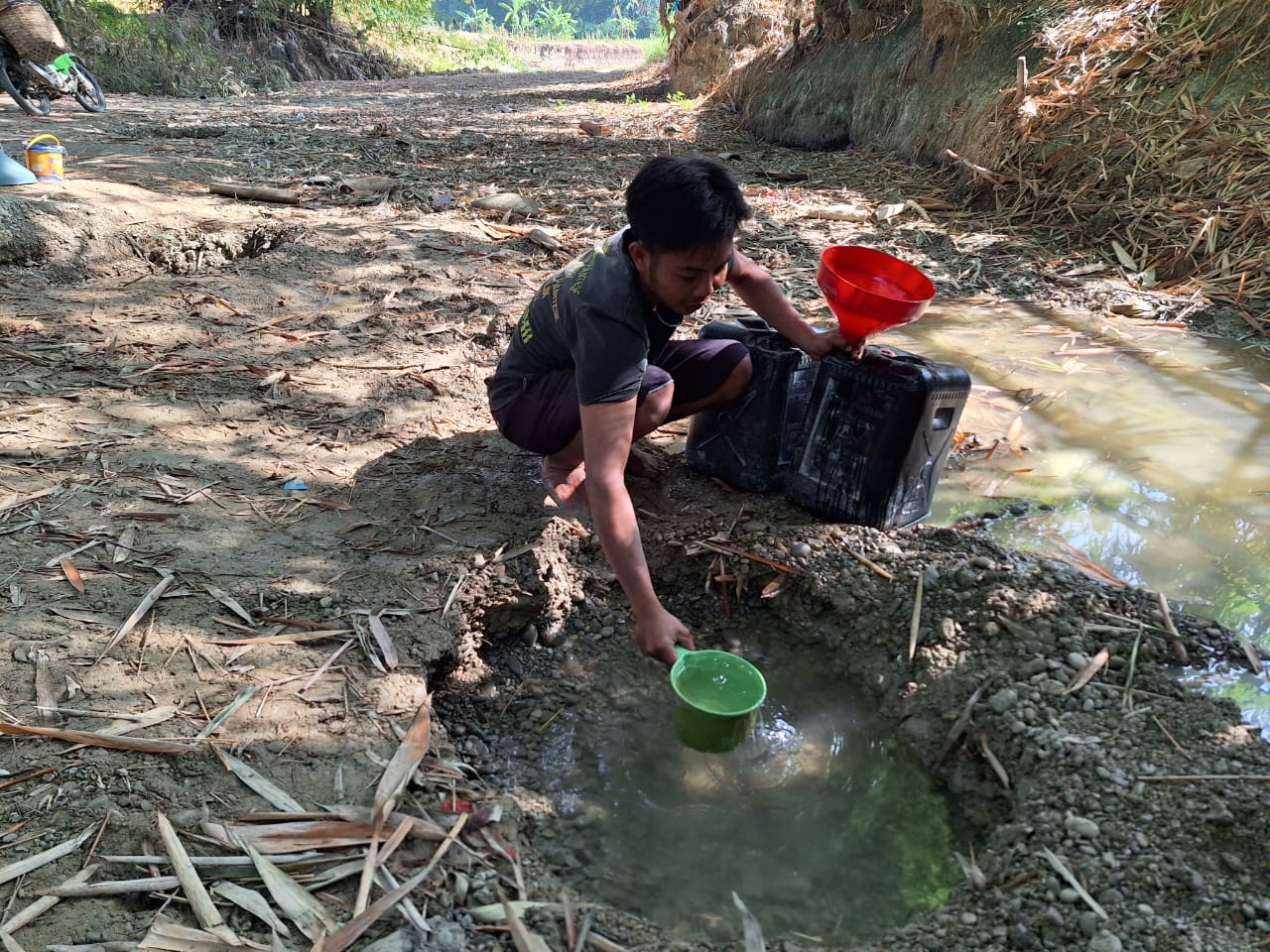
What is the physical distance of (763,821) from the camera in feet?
6.16

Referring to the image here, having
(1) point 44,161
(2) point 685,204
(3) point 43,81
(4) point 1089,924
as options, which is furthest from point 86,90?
(4) point 1089,924

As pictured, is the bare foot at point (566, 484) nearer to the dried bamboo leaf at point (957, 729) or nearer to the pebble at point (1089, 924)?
the dried bamboo leaf at point (957, 729)

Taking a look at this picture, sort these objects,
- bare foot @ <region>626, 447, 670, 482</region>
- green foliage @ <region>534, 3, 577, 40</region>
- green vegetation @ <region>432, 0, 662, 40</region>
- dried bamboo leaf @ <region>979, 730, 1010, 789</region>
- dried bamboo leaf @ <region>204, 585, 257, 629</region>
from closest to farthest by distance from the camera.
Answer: dried bamboo leaf @ <region>979, 730, 1010, 789</region> → dried bamboo leaf @ <region>204, 585, 257, 629</region> → bare foot @ <region>626, 447, 670, 482</region> → green vegetation @ <region>432, 0, 662, 40</region> → green foliage @ <region>534, 3, 577, 40</region>

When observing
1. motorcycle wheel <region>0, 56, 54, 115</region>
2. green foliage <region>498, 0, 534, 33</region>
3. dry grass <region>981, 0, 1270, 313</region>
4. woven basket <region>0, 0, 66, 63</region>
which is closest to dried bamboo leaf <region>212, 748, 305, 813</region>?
dry grass <region>981, 0, 1270, 313</region>

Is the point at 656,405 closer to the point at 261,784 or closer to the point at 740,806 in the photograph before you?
the point at 740,806

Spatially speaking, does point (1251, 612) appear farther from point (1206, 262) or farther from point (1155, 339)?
point (1206, 262)

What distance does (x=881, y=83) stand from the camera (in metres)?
7.86

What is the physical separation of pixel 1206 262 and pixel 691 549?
13.5 feet

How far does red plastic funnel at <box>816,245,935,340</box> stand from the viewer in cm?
234

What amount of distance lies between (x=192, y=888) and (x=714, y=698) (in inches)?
41.4

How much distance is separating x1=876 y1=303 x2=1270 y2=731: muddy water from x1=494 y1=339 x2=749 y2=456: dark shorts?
2.89ft

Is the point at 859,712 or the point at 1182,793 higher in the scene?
the point at 1182,793

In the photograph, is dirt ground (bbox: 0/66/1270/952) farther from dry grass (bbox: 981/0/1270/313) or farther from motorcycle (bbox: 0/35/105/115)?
motorcycle (bbox: 0/35/105/115)

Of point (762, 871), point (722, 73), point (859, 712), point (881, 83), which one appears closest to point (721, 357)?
point (859, 712)
